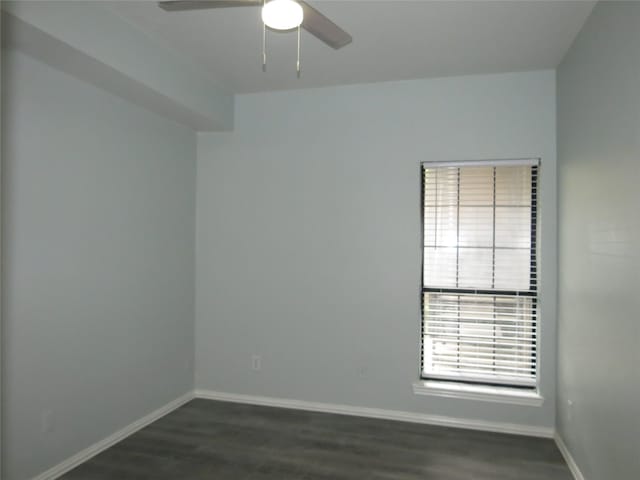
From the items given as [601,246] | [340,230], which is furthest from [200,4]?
[340,230]

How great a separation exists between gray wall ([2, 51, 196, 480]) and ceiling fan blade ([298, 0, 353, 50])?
5.87ft

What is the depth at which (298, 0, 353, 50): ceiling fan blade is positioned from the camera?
190 cm

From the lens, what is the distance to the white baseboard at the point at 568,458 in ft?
9.61

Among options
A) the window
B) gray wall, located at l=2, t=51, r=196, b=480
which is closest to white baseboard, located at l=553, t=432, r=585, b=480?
the window

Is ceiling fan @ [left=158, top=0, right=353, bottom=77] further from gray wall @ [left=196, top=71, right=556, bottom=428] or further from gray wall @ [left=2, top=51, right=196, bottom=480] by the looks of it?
gray wall @ [left=196, top=71, right=556, bottom=428]

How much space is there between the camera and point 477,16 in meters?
2.82

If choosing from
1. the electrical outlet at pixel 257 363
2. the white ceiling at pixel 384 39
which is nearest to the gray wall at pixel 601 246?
the white ceiling at pixel 384 39

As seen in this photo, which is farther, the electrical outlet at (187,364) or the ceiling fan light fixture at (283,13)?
the electrical outlet at (187,364)

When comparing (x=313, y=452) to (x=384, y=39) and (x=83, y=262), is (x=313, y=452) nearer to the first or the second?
(x=83, y=262)

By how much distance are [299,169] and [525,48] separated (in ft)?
6.55

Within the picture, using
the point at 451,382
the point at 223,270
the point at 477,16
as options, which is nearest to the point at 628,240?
the point at 477,16

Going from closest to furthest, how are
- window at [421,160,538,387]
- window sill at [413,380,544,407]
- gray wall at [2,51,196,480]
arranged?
gray wall at [2,51,196,480]
window sill at [413,380,544,407]
window at [421,160,538,387]

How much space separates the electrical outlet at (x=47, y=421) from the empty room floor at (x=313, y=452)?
33 centimetres

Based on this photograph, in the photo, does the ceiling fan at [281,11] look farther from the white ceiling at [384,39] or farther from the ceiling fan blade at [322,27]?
the white ceiling at [384,39]
